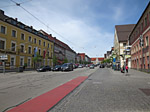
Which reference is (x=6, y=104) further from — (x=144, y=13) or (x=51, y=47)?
(x=51, y=47)

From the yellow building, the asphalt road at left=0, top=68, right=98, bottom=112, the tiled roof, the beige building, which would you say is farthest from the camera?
the tiled roof

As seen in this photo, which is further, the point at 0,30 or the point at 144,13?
the point at 0,30

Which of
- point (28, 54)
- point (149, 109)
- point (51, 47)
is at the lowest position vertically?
point (149, 109)

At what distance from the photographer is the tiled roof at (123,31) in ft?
177

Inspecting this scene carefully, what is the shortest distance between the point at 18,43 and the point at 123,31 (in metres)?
46.5

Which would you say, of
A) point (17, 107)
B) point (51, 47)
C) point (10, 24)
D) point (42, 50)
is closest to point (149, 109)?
point (17, 107)

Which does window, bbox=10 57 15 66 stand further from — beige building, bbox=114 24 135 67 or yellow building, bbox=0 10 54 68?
beige building, bbox=114 24 135 67

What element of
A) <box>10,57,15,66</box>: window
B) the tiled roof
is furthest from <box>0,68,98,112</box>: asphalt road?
the tiled roof

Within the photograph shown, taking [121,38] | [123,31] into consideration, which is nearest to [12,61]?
[121,38]

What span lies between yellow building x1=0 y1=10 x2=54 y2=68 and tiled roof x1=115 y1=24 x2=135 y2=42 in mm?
33570

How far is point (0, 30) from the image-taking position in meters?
26.2

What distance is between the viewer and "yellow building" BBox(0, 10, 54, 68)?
27475 millimetres

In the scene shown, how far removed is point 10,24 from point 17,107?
29074 mm

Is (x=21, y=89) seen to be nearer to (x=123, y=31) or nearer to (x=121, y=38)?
(x=121, y=38)
